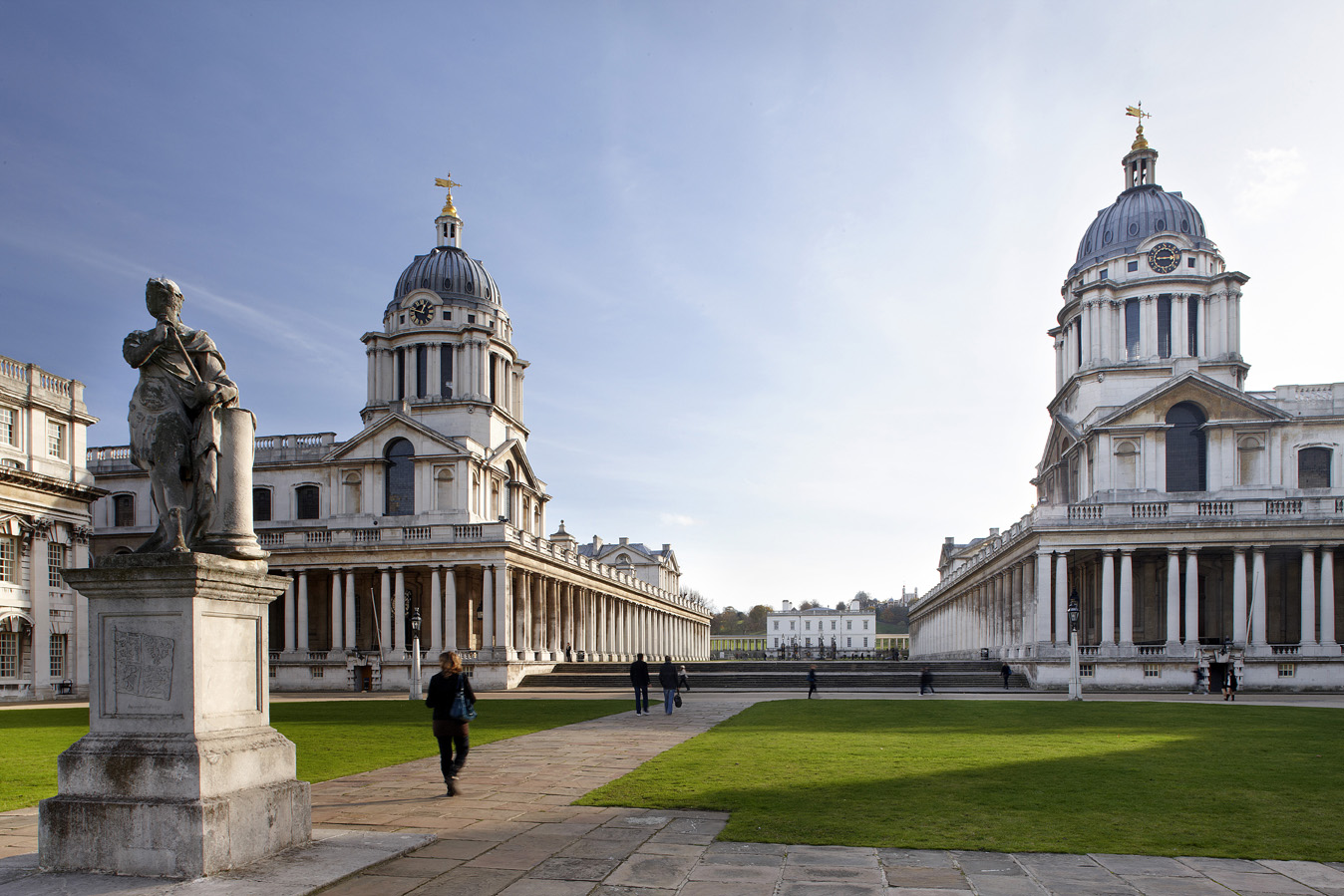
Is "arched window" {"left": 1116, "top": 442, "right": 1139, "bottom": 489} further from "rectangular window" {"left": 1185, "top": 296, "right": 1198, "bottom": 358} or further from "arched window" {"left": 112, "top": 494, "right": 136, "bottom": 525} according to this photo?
"arched window" {"left": 112, "top": 494, "right": 136, "bottom": 525}

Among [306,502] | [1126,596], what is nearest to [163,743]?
[1126,596]

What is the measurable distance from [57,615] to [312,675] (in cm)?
1208

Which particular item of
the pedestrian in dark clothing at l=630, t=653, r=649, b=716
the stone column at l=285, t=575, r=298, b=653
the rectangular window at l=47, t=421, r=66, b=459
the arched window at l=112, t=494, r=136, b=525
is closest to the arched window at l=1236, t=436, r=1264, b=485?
the pedestrian in dark clothing at l=630, t=653, r=649, b=716

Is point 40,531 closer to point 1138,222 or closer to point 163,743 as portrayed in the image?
point 163,743

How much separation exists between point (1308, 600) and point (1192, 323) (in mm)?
19078

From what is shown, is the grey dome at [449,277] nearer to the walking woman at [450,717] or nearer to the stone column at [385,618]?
the stone column at [385,618]

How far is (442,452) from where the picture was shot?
2249 inches

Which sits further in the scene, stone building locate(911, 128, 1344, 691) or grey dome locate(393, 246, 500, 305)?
grey dome locate(393, 246, 500, 305)

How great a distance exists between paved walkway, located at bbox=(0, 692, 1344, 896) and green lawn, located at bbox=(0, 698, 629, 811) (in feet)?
12.3

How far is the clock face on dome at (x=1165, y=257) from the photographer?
58.3 m

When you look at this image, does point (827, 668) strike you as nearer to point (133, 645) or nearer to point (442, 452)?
point (442, 452)

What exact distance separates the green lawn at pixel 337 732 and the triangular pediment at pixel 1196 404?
34.1 metres

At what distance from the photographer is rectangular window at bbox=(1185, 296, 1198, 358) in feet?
191

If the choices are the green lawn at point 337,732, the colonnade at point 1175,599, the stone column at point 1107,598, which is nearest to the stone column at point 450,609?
the green lawn at point 337,732
